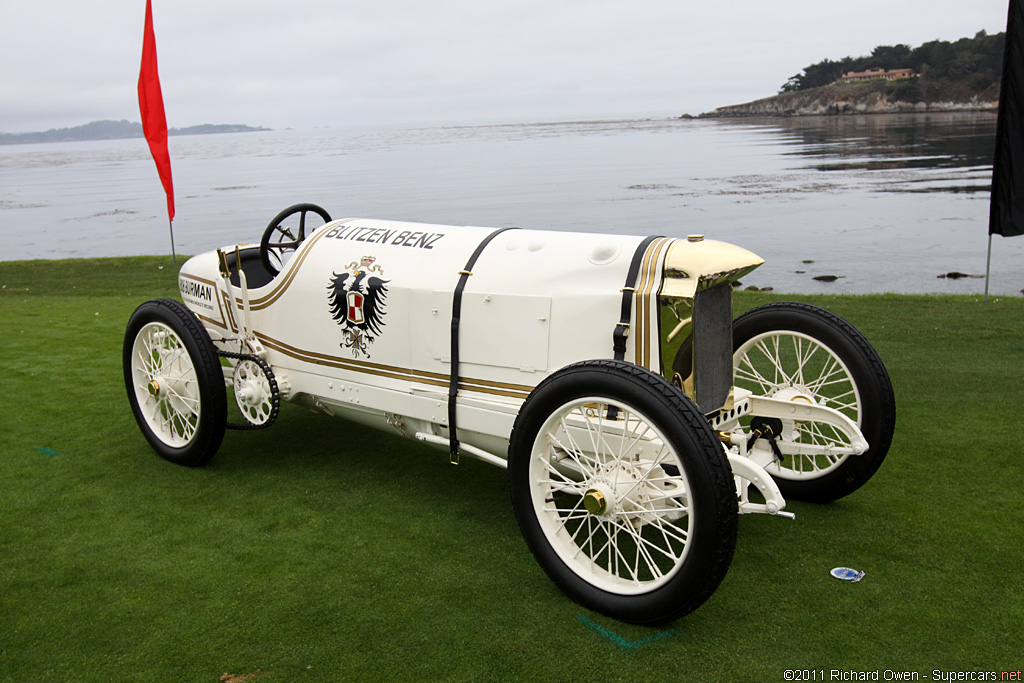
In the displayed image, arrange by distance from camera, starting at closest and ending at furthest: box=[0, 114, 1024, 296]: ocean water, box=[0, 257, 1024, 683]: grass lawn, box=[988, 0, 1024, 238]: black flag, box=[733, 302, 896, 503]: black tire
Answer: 1. box=[0, 257, 1024, 683]: grass lawn
2. box=[733, 302, 896, 503]: black tire
3. box=[988, 0, 1024, 238]: black flag
4. box=[0, 114, 1024, 296]: ocean water

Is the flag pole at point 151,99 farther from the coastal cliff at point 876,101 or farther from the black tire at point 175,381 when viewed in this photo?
the coastal cliff at point 876,101

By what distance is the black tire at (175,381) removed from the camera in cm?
451

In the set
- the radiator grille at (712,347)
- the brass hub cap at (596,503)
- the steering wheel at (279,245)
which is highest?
the steering wheel at (279,245)

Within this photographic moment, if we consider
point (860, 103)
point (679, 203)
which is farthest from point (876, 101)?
point (679, 203)

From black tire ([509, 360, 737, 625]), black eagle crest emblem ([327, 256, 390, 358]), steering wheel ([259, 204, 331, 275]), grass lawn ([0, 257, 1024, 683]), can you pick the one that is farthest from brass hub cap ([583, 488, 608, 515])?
steering wheel ([259, 204, 331, 275])

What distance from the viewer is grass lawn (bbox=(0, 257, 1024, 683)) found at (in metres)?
2.88

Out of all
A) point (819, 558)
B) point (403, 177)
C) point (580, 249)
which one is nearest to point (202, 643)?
point (580, 249)

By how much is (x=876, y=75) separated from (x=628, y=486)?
4832 inches

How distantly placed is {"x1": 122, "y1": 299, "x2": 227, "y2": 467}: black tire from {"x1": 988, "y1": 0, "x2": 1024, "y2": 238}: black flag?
706cm

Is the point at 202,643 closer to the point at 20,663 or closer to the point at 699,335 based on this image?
the point at 20,663

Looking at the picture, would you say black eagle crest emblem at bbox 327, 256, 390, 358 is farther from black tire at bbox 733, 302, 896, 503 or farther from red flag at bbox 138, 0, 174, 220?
red flag at bbox 138, 0, 174, 220

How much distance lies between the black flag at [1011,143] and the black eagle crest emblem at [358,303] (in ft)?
20.4

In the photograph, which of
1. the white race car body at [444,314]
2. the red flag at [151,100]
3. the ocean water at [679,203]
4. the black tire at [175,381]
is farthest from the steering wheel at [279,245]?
the ocean water at [679,203]

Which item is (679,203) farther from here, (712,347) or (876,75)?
(876,75)
